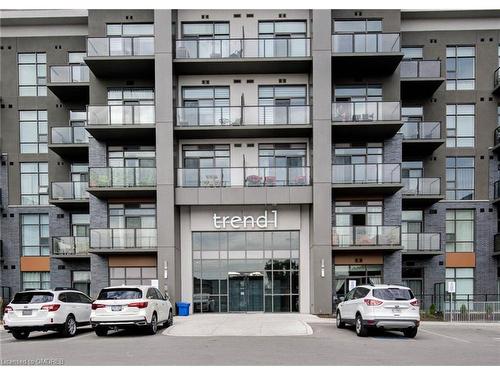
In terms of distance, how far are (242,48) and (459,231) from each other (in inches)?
658

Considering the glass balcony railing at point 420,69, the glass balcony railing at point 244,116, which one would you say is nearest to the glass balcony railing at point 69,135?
the glass balcony railing at point 244,116

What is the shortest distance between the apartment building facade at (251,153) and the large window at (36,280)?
2.6 inches

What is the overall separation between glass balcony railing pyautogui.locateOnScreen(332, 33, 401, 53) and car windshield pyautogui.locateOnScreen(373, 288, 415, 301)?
A: 14052 millimetres

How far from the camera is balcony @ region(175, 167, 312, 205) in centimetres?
2519

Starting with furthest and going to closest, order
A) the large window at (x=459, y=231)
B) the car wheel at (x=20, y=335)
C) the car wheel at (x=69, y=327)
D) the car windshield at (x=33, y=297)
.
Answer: the large window at (x=459, y=231), the car wheel at (x=69, y=327), the car wheel at (x=20, y=335), the car windshield at (x=33, y=297)

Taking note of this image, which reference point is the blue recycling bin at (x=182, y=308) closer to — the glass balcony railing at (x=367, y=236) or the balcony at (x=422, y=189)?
the glass balcony railing at (x=367, y=236)

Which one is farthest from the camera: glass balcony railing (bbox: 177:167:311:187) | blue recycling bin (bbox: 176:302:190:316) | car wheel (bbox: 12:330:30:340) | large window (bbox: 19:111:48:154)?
large window (bbox: 19:111:48:154)

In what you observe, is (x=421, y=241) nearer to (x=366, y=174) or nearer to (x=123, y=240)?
(x=366, y=174)

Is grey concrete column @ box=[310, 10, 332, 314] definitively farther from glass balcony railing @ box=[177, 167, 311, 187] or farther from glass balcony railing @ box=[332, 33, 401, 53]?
glass balcony railing @ box=[177, 167, 311, 187]

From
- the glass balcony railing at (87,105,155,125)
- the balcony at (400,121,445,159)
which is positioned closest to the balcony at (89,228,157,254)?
the glass balcony railing at (87,105,155,125)

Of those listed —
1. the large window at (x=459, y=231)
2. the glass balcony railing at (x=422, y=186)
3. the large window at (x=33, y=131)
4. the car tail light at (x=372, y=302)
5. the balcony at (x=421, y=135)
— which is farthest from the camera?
the large window at (x=33, y=131)

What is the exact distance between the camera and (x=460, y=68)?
28.7m

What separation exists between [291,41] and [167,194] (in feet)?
34.3

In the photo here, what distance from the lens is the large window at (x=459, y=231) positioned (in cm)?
2855
